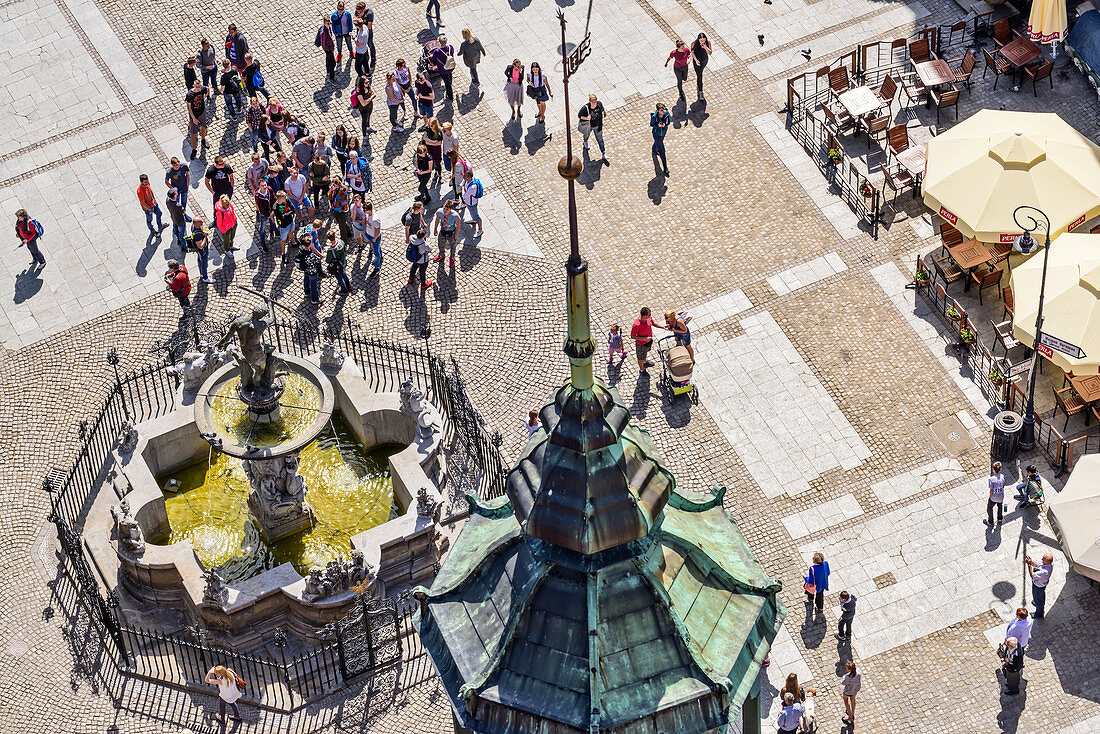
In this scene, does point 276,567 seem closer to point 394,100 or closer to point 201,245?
point 201,245

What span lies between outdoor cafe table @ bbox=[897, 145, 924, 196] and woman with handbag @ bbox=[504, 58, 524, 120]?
10381mm

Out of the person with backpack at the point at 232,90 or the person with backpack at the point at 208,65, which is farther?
the person with backpack at the point at 208,65

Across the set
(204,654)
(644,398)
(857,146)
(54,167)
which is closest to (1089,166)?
(857,146)

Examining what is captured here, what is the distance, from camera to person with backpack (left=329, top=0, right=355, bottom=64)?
166 ft

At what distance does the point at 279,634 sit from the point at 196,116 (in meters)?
18.5

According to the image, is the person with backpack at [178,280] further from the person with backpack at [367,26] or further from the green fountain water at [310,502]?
the person with backpack at [367,26]

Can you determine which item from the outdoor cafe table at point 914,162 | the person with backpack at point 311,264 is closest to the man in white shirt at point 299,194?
the person with backpack at point 311,264

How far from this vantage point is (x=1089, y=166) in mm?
43250

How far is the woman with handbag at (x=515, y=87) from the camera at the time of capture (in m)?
48.6

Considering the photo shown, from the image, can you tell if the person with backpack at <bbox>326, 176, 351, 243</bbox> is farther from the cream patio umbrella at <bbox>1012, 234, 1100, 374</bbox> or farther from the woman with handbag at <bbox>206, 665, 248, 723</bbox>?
the cream patio umbrella at <bbox>1012, 234, 1100, 374</bbox>

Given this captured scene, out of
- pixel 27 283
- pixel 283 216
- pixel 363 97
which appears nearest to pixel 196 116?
pixel 363 97

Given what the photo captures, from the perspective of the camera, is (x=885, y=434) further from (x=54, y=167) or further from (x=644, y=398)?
(x=54, y=167)

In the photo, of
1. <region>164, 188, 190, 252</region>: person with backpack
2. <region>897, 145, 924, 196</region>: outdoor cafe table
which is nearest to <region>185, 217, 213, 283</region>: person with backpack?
<region>164, 188, 190, 252</region>: person with backpack

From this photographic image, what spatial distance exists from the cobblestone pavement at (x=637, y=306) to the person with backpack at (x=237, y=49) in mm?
1455
